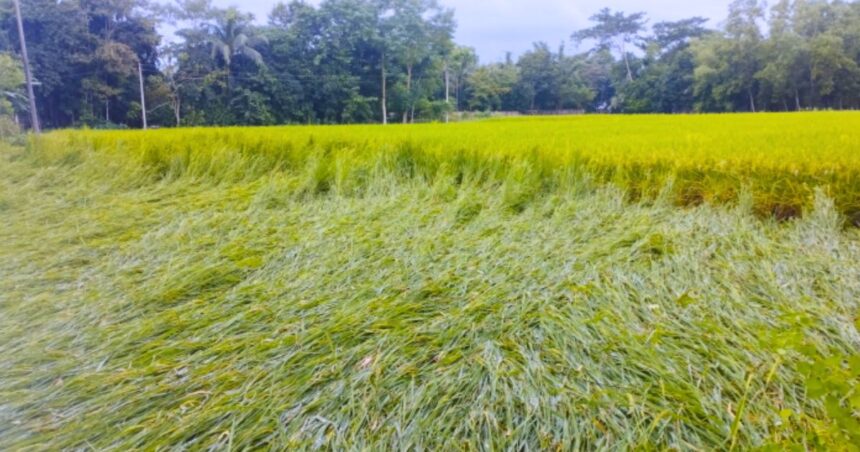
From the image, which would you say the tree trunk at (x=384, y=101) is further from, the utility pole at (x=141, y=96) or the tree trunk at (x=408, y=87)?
the utility pole at (x=141, y=96)

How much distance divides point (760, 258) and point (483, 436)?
4.39 ft

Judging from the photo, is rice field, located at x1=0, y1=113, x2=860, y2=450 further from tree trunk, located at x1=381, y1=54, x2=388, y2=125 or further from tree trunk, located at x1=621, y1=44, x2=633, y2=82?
tree trunk, located at x1=381, y1=54, x2=388, y2=125

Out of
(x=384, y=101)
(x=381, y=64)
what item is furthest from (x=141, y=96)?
(x=384, y=101)

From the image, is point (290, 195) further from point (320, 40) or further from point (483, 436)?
point (320, 40)

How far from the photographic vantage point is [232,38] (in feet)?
17.4

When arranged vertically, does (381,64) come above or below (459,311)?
above

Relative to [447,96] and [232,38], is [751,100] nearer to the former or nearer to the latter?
[447,96]

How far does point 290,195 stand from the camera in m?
2.73

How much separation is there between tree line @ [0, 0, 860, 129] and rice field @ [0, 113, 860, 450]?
1632 millimetres

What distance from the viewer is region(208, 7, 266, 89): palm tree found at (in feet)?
15.5

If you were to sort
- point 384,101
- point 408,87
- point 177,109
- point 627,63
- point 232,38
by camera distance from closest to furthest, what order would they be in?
point 232,38 < point 177,109 < point 627,63 < point 408,87 < point 384,101

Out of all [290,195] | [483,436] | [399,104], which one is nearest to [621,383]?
[483,436]

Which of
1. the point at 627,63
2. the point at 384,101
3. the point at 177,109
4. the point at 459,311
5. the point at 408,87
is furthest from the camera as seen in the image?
the point at 384,101

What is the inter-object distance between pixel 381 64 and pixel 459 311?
8.29m
